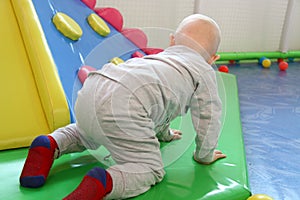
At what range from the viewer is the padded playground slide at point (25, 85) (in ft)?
3.18

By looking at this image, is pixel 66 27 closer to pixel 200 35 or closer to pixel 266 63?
pixel 200 35

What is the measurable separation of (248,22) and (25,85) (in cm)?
218

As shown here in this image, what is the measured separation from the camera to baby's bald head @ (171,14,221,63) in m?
0.86

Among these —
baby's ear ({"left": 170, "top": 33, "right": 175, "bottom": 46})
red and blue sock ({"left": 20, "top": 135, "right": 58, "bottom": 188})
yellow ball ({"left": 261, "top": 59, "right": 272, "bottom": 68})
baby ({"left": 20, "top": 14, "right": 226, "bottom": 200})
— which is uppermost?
baby's ear ({"left": 170, "top": 33, "right": 175, "bottom": 46})

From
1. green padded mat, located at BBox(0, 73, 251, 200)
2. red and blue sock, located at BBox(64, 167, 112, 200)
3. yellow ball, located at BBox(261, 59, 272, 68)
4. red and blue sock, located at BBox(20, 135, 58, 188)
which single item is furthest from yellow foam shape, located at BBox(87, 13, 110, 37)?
yellow ball, located at BBox(261, 59, 272, 68)

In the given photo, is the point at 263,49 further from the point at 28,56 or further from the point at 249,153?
the point at 28,56

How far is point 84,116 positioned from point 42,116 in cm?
28

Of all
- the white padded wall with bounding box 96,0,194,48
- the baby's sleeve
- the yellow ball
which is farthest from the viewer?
the yellow ball

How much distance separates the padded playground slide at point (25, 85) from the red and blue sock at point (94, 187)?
1.06ft

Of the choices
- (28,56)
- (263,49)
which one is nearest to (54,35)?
(28,56)

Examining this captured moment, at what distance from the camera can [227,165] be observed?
0.95 m

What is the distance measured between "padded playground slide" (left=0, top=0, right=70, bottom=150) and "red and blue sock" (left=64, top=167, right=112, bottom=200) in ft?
1.06

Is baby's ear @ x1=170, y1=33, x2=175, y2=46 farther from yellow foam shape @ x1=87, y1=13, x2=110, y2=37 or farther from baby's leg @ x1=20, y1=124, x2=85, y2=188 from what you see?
yellow foam shape @ x1=87, y1=13, x2=110, y2=37

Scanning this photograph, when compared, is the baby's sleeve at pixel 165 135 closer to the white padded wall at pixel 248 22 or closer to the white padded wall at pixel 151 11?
the white padded wall at pixel 151 11
